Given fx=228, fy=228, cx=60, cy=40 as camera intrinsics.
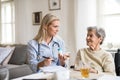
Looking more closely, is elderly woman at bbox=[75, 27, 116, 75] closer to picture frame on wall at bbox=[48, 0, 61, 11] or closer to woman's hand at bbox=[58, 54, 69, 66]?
woman's hand at bbox=[58, 54, 69, 66]

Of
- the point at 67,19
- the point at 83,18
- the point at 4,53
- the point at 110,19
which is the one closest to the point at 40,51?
the point at 83,18

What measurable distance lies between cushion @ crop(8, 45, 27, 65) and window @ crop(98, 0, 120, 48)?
1.61m

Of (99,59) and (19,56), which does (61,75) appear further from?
(19,56)

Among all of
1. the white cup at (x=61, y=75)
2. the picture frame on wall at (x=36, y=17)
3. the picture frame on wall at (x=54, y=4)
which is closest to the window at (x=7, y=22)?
the picture frame on wall at (x=36, y=17)

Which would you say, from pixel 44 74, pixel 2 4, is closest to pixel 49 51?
pixel 44 74

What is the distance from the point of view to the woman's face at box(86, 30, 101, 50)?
8.07 feet

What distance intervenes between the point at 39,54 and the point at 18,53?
2.38 metres

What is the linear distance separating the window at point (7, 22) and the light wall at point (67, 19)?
0.66 ft

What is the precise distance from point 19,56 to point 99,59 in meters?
2.44

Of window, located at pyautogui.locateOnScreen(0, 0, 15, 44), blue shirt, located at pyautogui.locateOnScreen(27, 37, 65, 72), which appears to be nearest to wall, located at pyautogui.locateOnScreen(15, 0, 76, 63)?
window, located at pyautogui.locateOnScreen(0, 0, 15, 44)

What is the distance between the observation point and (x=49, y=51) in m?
2.30

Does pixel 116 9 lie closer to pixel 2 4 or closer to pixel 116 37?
pixel 116 37

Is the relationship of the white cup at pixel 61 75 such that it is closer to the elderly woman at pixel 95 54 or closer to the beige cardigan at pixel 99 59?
the beige cardigan at pixel 99 59

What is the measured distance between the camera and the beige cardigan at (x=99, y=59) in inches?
90.7
